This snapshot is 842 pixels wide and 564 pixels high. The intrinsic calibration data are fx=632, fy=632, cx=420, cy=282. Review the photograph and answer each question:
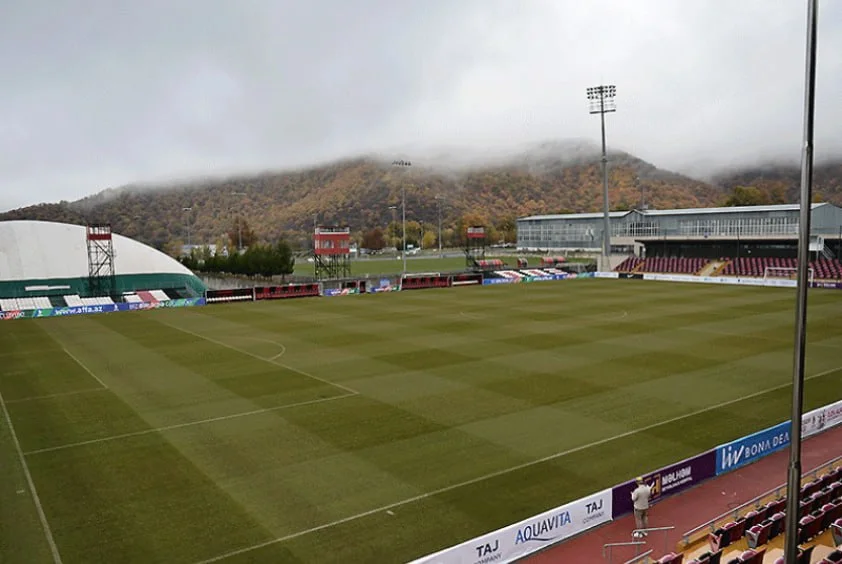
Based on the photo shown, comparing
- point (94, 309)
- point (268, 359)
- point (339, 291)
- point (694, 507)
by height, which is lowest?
point (694, 507)

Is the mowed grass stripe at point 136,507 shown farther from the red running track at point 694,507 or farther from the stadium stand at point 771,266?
the stadium stand at point 771,266

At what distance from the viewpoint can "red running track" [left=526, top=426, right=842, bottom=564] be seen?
41.5 ft

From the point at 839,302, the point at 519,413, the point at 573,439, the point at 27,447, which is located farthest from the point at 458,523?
the point at 839,302

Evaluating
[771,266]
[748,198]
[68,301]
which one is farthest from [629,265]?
[748,198]

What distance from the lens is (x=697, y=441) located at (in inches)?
750

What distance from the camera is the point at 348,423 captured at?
21125mm

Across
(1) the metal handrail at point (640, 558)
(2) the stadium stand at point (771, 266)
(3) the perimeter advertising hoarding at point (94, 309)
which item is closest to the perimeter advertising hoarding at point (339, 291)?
(3) the perimeter advertising hoarding at point (94, 309)

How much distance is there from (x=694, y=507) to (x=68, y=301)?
5587cm

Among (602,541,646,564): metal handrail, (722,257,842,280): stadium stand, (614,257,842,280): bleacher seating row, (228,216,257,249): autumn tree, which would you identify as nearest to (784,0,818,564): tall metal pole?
(602,541,646,564): metal handrail

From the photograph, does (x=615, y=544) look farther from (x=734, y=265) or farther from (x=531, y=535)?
(x=734, y=265)

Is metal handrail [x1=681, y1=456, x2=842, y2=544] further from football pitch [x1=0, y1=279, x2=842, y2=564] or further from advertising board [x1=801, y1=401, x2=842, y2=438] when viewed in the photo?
advertising board [x1=801, y1=401, x2=842, y2=438]

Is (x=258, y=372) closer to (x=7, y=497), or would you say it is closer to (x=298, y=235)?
(x=7, y=497)

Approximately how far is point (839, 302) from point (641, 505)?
50.1 m

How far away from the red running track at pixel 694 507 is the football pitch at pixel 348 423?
1.04 meters
